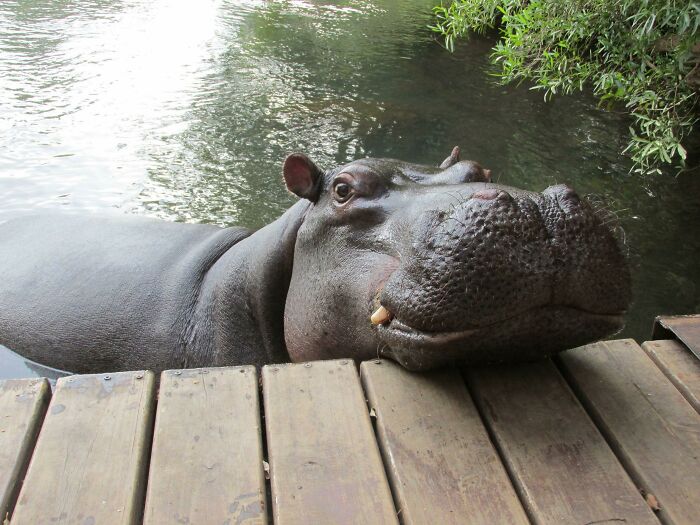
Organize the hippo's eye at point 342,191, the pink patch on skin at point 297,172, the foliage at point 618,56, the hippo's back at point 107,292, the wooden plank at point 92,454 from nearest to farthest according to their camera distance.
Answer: the wooden plank at point 92,454, the hippo's eye at point 342,191, the pink patch on skin at point 297,172, the hippo's back at point 107,292, the foliage at point 618,56

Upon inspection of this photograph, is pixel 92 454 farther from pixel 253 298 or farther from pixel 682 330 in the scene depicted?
pixel 682 330

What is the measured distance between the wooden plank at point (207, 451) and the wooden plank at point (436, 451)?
0.35 metres

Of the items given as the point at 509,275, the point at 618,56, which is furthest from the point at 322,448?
the point at 618,56

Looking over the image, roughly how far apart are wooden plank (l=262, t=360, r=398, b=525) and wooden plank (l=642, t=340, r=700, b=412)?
3.26 feet

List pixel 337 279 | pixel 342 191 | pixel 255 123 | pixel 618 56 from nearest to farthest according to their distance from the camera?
pixel 337 279 → pixel 342 191 → pixel 618 56 → pixel 255 123

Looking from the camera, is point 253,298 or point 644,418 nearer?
point 644,418

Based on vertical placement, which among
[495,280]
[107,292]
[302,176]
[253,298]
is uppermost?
[495,280]

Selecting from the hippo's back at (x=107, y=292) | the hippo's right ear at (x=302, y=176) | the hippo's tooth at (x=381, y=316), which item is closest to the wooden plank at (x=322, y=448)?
the hippo's tooth at (x=381, y=316)

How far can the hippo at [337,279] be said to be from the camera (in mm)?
2098

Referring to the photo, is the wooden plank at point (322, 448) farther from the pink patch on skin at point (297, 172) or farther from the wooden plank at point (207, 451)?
the pink patch on skin at point (297, 172)

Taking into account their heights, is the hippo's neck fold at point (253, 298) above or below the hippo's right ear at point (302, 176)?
below

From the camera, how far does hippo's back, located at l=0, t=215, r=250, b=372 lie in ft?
12.9

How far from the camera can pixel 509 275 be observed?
80.7 inches

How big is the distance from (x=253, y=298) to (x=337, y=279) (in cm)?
77
